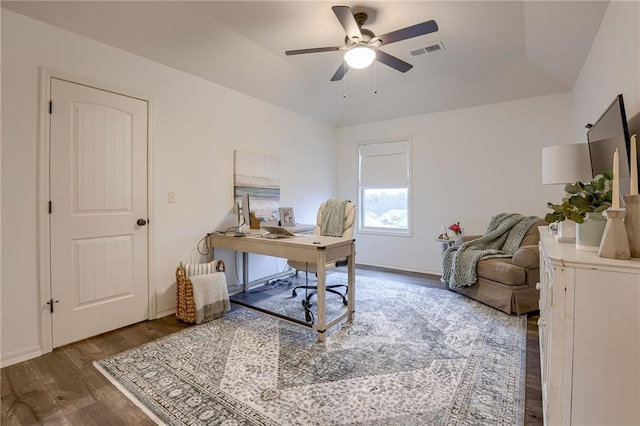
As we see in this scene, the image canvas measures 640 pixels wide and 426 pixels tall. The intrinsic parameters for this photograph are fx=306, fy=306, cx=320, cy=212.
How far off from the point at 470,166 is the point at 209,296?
3.81 meters

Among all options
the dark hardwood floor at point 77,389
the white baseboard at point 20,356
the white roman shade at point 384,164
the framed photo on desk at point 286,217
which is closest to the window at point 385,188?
the white roman shade at point 384,164

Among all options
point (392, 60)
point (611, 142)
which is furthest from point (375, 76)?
point (611, 142)

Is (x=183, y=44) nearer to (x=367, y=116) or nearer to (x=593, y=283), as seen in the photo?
(x=367, y=116)

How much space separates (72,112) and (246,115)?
1.83 meters

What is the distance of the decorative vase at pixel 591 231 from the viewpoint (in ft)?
4.22

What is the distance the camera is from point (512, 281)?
298 cm

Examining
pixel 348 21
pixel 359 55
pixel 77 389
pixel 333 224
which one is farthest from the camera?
pixel 333 224

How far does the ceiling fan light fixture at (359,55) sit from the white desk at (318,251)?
1.49 meters

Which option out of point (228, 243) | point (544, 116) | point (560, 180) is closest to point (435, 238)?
point (544, 116)

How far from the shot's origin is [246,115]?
3.87 metres

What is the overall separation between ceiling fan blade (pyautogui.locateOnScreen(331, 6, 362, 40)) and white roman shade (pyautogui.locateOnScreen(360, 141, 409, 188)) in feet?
9.17

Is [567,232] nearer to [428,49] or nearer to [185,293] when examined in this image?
[428,49]

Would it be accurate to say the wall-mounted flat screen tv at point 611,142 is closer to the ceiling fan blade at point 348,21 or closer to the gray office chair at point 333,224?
the ceiling fan blade at point 348,21

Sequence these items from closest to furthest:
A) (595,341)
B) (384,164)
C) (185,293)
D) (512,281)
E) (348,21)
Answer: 1. (595,341)
2. (348,21)
3. (185,293)
4. (512,281)
5. (384,164)
